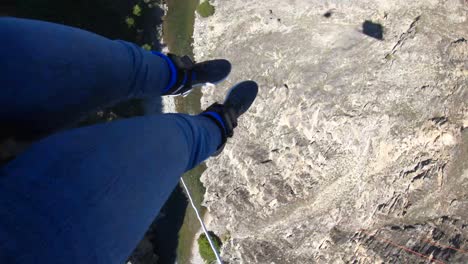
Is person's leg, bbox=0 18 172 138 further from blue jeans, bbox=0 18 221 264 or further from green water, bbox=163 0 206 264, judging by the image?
green water, bbox=163 0 206 264

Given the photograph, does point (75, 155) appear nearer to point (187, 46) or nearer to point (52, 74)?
point (52, 74)

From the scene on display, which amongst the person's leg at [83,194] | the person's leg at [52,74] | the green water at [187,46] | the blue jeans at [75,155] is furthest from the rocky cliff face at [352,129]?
the person's leg at [83,194]

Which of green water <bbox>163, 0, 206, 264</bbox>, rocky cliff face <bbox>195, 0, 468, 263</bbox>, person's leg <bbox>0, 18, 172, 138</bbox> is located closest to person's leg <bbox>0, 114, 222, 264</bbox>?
person's leg <bbox>0, 18, 172, 138</bbox>

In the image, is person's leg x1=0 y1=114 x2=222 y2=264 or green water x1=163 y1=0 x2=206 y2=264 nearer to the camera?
person's leg x1=0 y1=114 x2=222 y2=264

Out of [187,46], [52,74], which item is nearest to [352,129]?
[187,46]

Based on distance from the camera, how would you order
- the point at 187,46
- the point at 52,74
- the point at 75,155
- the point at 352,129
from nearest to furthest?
the point at 75,155, the point at 52,74, the point at 352,129, the point at 187,46

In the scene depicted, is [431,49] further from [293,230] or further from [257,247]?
[257,247]
